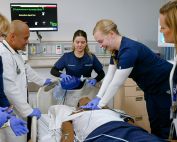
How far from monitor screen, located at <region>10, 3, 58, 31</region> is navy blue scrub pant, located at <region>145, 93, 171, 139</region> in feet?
6.32

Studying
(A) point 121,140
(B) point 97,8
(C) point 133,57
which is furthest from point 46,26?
(A) point 121,140

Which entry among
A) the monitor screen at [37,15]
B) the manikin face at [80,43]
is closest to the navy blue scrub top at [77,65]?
the manikin face at [80,43]

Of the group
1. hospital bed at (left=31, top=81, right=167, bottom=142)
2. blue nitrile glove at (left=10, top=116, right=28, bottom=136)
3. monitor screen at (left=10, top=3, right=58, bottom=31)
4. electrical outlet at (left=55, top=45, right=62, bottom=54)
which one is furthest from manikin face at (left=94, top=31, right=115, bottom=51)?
electrical outlet at (left=55, top=45, right=62, bottom=54)

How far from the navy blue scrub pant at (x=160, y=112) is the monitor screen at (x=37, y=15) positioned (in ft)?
6.32

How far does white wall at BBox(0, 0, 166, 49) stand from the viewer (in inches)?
148

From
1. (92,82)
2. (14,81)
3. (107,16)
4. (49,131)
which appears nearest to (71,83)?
(92,82)

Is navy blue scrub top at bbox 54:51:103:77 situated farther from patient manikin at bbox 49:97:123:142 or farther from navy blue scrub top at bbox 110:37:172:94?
navy blue scrub top at bbox 110:37:172:94

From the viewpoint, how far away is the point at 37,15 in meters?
3.44

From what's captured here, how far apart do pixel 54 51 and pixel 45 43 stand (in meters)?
0.17

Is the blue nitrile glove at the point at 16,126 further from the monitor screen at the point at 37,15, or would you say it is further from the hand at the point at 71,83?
the monitor screen at the point at 37,15

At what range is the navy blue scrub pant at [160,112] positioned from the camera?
196 cm

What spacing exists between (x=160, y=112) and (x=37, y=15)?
85.0 inches

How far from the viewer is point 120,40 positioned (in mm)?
1982

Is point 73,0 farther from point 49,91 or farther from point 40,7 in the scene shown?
point 49,91
